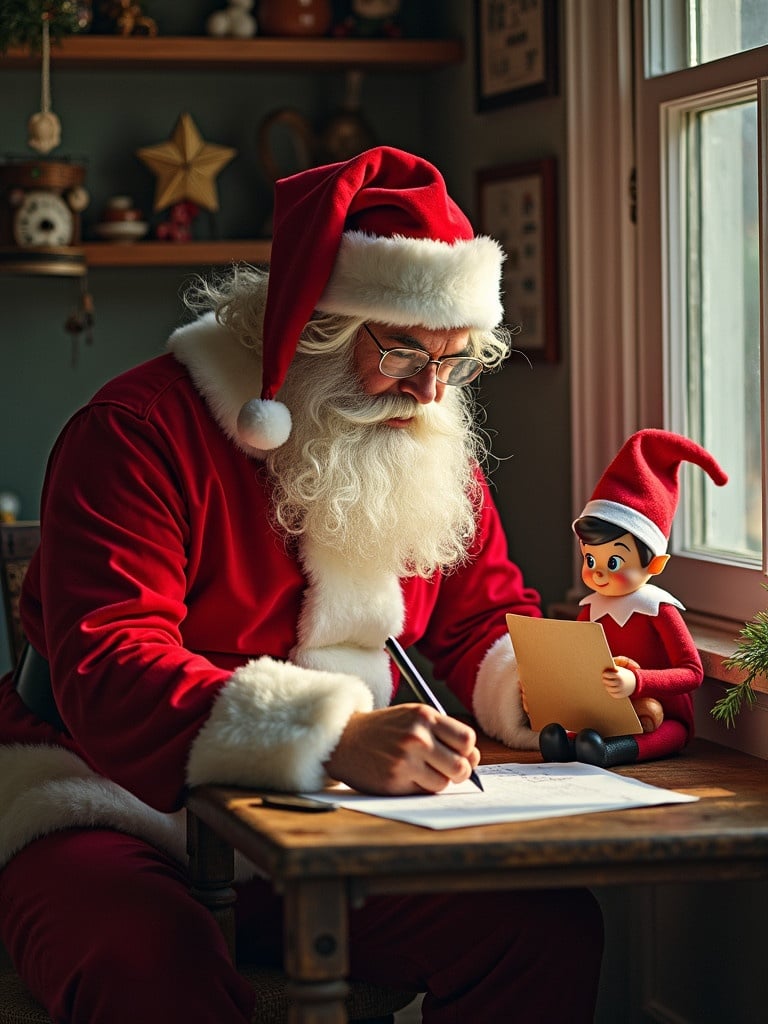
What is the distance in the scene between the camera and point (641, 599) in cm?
173

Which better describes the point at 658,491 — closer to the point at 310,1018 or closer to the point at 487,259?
the point at 487,259

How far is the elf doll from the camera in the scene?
1.68 m

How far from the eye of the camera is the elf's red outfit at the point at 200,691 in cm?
154

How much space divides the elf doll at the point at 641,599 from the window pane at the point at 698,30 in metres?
0.68

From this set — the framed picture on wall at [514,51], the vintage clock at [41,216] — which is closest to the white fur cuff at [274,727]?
the framed picture on wall at [514,51]

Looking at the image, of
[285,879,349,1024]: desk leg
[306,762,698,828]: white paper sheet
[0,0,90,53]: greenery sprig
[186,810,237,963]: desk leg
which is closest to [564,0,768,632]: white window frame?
[306,762,698,828]: white paper sheet

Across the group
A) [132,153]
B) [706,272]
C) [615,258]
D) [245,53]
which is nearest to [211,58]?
[245,53]

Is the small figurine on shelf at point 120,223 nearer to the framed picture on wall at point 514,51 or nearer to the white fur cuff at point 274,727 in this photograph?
the framed picture on wall at point 514,51

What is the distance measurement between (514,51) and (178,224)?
93cm

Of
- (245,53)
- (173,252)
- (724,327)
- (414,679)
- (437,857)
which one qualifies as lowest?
(437,857)

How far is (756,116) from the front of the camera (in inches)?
78.7

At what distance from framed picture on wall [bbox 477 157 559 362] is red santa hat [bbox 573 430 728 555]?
0.92 meters

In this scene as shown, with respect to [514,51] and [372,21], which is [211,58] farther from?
[514,51]

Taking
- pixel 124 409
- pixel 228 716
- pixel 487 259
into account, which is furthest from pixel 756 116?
pixel 228 716
